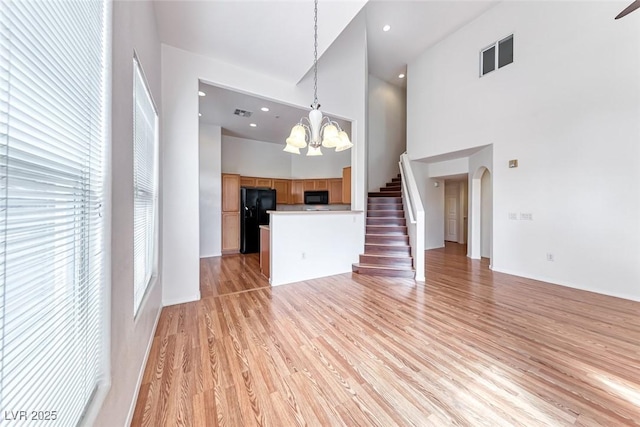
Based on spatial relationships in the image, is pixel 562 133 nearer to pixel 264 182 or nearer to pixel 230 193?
pixel 264 182

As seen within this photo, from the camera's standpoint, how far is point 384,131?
23.4 feet

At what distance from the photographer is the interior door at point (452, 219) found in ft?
25.8

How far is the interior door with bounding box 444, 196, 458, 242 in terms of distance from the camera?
787 centimetres

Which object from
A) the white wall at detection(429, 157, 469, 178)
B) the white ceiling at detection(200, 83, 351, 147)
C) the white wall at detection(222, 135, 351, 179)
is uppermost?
the white ceiling at detection(200, 83, 351, 147)

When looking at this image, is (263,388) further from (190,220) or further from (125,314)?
(190,220)

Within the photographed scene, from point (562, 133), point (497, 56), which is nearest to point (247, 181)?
point (497, 56)

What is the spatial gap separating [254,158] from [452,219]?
659cm

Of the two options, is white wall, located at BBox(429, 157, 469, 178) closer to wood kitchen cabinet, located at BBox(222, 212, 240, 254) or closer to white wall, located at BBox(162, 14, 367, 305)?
white wall, located at BBox(162, 14, 367, 305)

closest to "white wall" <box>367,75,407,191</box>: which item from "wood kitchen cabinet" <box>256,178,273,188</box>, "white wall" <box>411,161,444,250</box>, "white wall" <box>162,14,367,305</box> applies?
"white wall" <box>411,161,444,250</box>

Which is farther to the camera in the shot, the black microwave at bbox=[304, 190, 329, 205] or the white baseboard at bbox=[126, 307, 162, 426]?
the black microwave at bbox=[304, 190, 329, 205]

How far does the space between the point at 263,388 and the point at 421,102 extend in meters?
6.48

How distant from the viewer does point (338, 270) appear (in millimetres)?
4281

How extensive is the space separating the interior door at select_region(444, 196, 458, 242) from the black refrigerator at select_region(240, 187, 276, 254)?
19.3ft

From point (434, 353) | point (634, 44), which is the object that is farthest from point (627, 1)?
point (434, 353)
